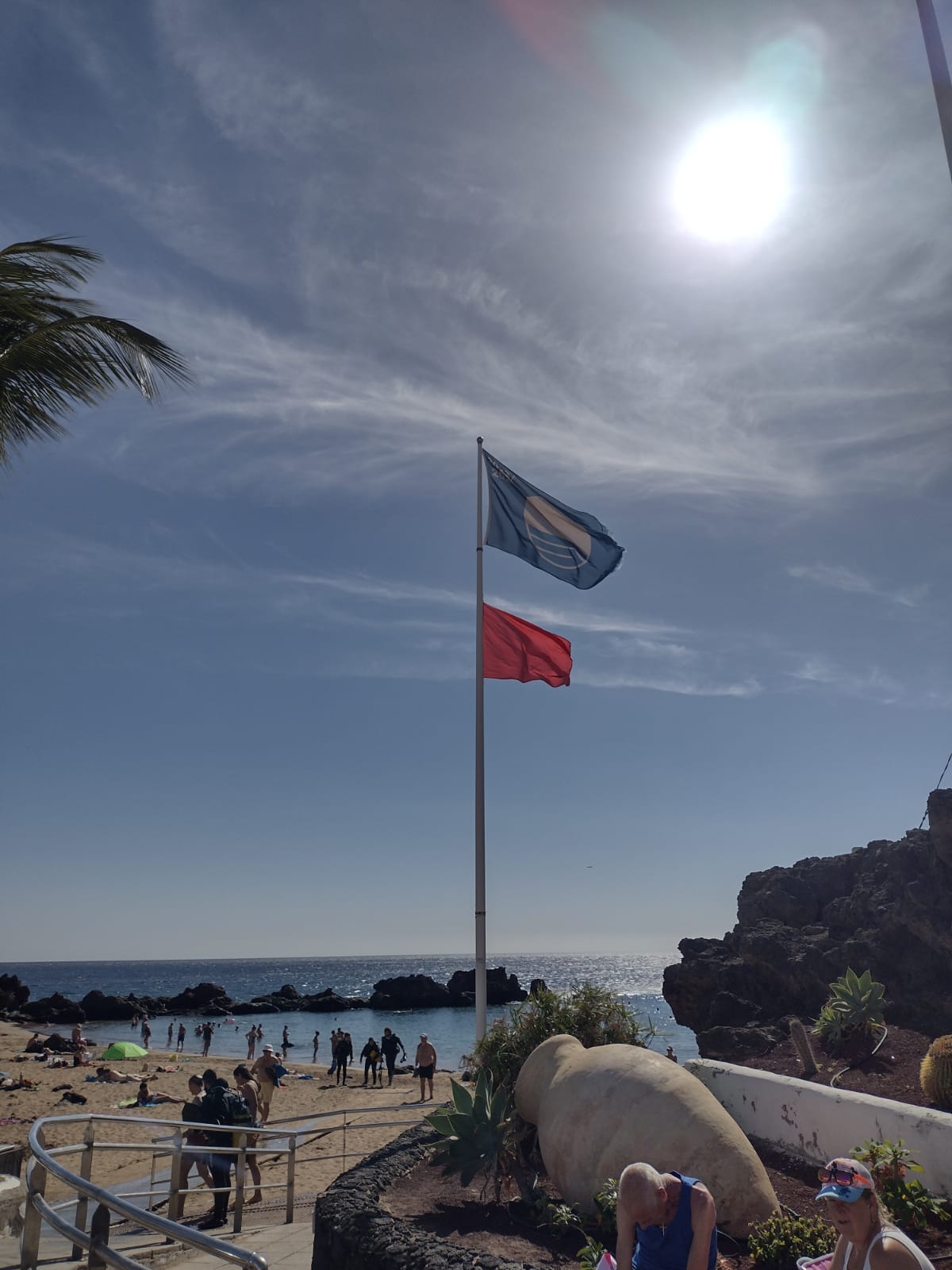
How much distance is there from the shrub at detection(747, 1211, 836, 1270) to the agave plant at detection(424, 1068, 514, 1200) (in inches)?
95.4

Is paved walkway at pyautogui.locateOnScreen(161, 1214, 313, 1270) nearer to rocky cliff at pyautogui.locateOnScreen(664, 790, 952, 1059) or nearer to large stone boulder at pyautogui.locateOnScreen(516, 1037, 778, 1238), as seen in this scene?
large stone boulder at pyautogui.locateOnScreen(516, 1037, 778, 1238)

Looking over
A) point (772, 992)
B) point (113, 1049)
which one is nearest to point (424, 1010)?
point (113, 1049)

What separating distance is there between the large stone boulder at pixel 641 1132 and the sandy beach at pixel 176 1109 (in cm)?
343

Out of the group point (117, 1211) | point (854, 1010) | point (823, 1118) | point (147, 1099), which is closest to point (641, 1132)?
point (823, 1118)

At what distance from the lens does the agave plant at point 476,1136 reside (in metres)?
7.74

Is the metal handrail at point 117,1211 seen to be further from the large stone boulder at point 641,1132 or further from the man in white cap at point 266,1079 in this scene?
the man in white cap at point 266,1079

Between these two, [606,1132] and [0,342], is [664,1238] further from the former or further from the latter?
[0,342]

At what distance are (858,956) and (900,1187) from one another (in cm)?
2111

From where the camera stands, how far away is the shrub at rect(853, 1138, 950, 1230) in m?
6.07

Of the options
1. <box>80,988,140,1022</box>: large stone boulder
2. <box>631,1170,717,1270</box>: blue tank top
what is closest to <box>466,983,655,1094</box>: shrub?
<box>631,1170,717,1270</box>: blue tank top

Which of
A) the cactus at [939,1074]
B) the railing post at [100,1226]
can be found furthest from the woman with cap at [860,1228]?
the cactus at [939,1074]

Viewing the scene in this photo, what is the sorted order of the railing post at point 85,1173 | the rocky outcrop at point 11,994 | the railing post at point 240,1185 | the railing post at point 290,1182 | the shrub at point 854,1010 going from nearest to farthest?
the railing post at point 85,1173 → the railing post at point 240,1185 → the railing post at point 290,1182 → the shrub at point 854,1010 → the rocky outcrop at point 11,994

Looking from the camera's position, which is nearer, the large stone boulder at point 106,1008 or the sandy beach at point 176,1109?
the sandy beach at point 176,1109

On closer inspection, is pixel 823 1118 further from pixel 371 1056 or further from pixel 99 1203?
pixel 371 1056
